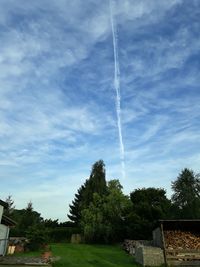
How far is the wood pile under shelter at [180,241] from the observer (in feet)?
65.9

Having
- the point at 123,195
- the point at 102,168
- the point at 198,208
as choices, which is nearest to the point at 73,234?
the point at 123,195

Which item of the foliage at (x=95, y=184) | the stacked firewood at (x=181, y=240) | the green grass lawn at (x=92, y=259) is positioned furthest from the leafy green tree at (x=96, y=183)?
the stacked firewood at (x=181, y=240)

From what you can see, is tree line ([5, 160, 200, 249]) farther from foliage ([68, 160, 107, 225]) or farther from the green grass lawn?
the green grass lawn

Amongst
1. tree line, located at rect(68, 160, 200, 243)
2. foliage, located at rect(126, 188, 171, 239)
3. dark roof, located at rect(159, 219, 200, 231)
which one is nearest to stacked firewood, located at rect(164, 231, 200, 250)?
dark roof, located at rect(159, 219, 200, 231)

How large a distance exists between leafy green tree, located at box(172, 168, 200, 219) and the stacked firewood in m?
22.5

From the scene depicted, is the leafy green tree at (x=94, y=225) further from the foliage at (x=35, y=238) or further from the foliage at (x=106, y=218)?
the foliage at (x=35, y=238)

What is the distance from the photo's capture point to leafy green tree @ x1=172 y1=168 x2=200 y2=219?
149 feet

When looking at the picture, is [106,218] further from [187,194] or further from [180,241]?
[180,241]

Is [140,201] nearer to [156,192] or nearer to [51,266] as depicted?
[156,192]

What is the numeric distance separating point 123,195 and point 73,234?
10210 millimetres

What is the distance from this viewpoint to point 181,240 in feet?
73.6

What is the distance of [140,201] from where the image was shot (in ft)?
136

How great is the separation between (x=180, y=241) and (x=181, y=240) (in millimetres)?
198

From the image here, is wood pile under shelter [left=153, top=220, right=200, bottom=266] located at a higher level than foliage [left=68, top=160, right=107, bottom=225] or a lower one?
lower
